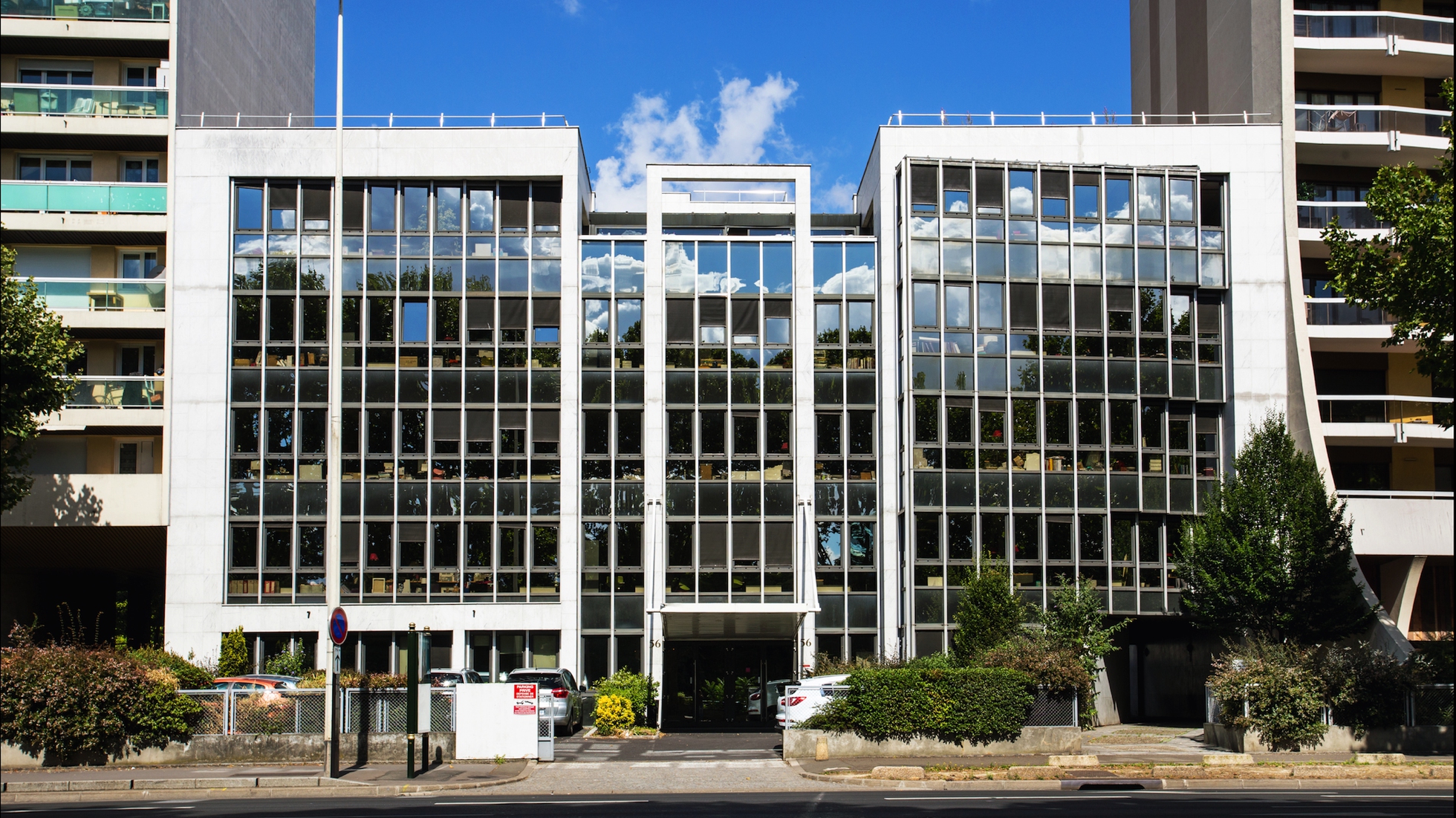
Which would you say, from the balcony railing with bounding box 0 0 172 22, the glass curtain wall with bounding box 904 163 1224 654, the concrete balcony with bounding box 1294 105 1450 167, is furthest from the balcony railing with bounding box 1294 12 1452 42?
the balcony railing with bounding box 0 0 172 22

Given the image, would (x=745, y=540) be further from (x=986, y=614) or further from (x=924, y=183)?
(x=924, y=183)

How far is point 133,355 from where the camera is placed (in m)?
42.2

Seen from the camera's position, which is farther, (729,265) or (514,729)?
(729,265)

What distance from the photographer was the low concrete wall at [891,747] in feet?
88.5

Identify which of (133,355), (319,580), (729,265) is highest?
(729,265)

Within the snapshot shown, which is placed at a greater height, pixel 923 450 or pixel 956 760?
pixel 923 450

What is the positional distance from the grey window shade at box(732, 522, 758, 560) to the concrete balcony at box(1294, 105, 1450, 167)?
73.6 feet

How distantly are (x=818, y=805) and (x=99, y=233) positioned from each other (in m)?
33.4

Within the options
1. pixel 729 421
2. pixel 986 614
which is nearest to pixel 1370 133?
pixel 986 614

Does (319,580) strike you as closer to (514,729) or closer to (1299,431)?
(514,729)

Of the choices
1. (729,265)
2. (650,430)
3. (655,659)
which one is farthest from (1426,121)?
(655,659)

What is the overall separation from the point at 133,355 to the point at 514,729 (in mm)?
24042

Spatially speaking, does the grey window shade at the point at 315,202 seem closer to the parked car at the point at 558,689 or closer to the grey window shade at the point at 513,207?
the grey window shade at the point at 513,207

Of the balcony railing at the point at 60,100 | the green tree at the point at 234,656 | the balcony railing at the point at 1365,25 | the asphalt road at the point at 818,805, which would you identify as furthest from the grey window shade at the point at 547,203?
the balcony railing at the point at 1365,25
